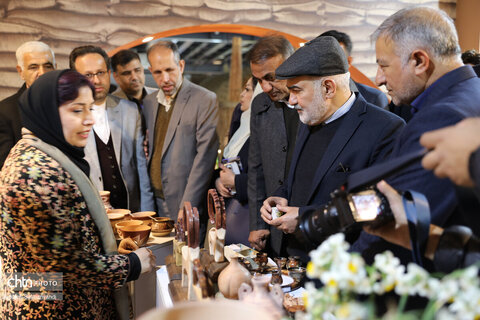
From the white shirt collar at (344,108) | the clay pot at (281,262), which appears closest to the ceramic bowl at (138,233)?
the clay pot at (281,262)

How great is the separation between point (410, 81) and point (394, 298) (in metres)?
0.73

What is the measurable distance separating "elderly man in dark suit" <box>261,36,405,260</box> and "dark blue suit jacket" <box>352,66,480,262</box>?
0.54 metres

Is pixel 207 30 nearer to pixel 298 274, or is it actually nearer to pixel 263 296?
pixel 298 274

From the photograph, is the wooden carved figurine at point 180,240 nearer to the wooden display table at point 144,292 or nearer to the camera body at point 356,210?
the wooden display table at point 144,292

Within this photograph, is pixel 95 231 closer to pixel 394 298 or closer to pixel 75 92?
pixel 75 92

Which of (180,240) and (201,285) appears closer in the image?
(201,285)

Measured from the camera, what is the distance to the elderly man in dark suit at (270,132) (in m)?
2.59

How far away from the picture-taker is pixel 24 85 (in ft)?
10.9

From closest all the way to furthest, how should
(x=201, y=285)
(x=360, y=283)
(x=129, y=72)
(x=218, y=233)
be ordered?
(x=360, y=283) < (x=201, y=285) < (x=218, y=233) < (x=129, y=72)

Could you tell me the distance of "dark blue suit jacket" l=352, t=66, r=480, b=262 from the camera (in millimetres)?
1257

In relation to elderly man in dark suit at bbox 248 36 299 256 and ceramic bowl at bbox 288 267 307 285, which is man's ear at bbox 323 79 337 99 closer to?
elderly man in dark suit at bbox 248 36 299 256

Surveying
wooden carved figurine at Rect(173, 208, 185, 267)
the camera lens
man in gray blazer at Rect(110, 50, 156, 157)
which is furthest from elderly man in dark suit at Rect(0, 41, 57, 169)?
the camera lens

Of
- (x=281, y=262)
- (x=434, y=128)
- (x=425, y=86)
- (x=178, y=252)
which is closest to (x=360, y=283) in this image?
(x=434, y=128)

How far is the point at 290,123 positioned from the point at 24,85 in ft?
6.89
